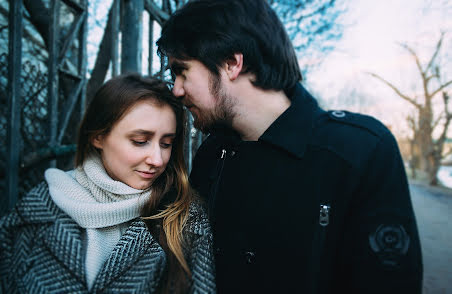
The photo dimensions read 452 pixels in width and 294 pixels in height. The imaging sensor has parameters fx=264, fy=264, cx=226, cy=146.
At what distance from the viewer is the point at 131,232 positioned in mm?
1396

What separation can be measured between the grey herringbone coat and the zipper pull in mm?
601

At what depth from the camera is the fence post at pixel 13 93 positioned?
6.34 feet

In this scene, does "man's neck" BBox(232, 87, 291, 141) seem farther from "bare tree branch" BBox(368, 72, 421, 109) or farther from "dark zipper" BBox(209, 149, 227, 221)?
"bare tree branch" BBox(368, 72, 421, 109)

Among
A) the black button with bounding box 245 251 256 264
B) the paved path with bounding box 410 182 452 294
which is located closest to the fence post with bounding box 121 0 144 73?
the black button with bounding box 245 251 256 264

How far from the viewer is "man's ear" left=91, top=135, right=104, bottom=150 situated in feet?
5.35

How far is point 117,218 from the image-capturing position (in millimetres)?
1419

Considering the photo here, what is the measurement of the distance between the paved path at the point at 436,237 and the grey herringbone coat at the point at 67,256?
17.2 feet

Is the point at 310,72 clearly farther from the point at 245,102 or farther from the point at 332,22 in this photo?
the point at 245,102

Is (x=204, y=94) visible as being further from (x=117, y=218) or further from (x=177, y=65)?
(x=117, y=218)

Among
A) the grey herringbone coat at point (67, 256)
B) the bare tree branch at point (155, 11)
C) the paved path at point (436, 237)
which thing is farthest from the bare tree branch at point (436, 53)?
the grey herringbone coat at point (67, 256)

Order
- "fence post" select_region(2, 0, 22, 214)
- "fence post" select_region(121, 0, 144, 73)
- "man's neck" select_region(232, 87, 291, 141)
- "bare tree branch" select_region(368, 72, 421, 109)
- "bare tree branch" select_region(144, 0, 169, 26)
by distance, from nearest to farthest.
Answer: "man's neck" select_region(232, 87, 291, 141)
"fence post" select_region(2, 0, 22, 214)
"fence post" select_region(121, 0, 144, 73)
"bare tree branch" select_region(144, 0, 169, 26)
"bare tree branch" select_region(368, 72, 421, 109)

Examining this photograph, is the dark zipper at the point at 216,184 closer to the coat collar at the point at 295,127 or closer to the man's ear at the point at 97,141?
the coat collar at the point at 295,127

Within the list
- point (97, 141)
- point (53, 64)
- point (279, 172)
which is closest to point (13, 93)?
point (53, 64)

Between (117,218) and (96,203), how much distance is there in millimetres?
135
